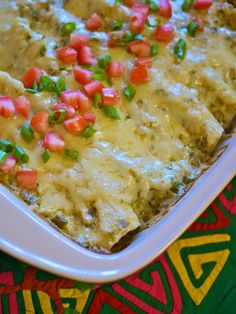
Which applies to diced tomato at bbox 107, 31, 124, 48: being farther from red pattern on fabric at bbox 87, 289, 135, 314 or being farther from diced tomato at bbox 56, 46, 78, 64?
red pattern on fabric at bbox 87, 289, 135, 314

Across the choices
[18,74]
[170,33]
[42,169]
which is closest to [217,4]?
[170,33]

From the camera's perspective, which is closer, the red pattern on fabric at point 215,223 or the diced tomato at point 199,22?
the red pattern on fabric at point 215,223

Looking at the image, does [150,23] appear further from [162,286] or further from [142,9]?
[162,286]

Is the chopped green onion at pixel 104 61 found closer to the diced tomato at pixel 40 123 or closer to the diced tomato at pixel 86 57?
the diced tomato at pixel 86 57

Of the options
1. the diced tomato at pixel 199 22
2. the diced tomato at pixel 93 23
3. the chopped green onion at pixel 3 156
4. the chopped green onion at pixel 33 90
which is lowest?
the chopped green onion at pixel 3 156

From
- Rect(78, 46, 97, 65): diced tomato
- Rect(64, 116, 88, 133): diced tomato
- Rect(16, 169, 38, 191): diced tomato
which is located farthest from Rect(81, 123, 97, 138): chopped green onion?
Rect(78, 46, 97, 65): diced tomato

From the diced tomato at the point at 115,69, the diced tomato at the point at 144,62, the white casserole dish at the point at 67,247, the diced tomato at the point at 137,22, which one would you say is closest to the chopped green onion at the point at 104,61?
the diced tomato at the point at 115,69
